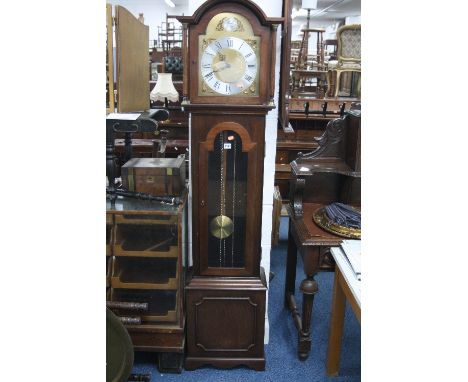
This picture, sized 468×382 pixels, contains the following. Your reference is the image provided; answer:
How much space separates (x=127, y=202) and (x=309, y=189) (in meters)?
1.05

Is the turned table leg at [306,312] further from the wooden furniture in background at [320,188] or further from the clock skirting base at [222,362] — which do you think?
the clock skirting base at [222,362]

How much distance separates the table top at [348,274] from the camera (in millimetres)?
1431

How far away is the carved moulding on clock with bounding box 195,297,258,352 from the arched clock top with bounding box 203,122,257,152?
2.51 feet

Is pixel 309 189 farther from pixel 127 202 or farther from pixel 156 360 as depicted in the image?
pixel 156 360

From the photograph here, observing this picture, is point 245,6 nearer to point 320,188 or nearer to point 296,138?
point 320,188

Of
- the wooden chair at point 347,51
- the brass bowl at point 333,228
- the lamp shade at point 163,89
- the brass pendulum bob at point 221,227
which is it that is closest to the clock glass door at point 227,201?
the brass pendulum bob at point 221,227

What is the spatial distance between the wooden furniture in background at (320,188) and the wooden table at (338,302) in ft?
0.54

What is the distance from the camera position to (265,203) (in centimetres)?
224

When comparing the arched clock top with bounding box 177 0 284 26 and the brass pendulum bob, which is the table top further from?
the arched clock top with bounding box 177 0 284 26

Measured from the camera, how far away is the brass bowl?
2.04 meters

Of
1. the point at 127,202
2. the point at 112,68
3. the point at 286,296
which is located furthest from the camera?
the point at 286,296

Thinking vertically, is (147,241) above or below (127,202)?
below

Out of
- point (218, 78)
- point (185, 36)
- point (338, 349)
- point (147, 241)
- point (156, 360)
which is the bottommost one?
point (156, 360)
